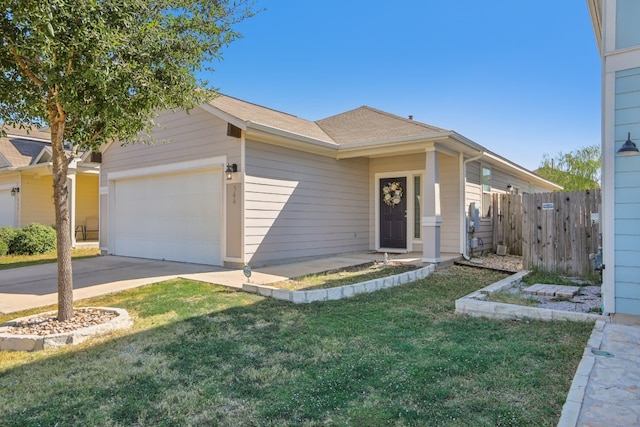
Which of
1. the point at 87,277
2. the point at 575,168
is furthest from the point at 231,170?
the point at 575,168

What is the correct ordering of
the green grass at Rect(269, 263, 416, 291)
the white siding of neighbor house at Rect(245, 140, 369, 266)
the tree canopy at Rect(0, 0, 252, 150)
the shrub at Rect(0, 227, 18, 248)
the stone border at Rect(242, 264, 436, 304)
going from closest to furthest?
the tree canopy at Rect(0, 0, 252, 150) → the stone border at Rect(242, 264, 436, 304) → the green grass at Rect(269, 263, 416, 291) → the white siding of neighbor house at Rect(245, 140, 369, 266) → the shrub at Rect(0, 227, 18, 248)

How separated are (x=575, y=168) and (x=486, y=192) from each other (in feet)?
52.0

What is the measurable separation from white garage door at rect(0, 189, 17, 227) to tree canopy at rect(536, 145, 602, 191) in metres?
27.7

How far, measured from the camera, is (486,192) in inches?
450

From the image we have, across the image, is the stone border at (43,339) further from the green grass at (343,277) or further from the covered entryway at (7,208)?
the covered entryway at (7,208)

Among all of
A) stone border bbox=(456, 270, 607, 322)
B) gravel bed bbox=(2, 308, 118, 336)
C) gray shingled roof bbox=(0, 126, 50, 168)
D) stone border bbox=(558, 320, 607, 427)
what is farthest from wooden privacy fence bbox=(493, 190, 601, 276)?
gray shingled roof bbox=(0, 126, 50, 168)

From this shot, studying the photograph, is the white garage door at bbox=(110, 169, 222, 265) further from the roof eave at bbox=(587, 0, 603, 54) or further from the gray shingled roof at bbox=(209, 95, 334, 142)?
the roof eave at bbox=(587, 0, 603, 54)

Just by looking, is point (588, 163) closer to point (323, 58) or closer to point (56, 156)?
point (323, 58)

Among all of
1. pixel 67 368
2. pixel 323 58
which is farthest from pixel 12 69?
pixel 323 58

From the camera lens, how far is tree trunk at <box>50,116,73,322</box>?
13.9 feet

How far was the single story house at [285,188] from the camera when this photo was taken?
8102 mm

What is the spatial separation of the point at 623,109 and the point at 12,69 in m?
6.42

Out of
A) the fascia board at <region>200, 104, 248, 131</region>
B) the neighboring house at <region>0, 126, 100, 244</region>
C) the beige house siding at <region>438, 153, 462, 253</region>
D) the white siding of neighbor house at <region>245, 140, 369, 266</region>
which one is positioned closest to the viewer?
the fascia board at <region>200, 104, 248, 131</region>

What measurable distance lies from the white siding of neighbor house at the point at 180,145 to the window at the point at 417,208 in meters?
4.87
